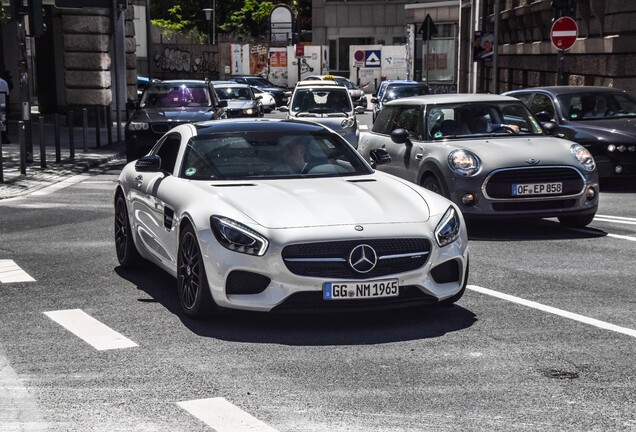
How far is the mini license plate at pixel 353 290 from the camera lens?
6.52 meters

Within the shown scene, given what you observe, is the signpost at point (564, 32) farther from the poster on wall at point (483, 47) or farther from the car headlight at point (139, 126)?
the poster on wall at point (483, 47)

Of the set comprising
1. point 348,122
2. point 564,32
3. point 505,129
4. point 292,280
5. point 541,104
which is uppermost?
point 564,32

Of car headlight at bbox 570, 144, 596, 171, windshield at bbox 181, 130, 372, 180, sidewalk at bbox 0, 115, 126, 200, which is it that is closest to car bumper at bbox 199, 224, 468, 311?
windshield at bbox 181, 130, 372, 180

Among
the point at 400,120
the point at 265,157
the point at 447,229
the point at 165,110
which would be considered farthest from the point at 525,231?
the point at 165,110

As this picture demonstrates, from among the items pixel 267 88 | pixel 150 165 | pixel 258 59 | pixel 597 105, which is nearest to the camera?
pixel 150 165

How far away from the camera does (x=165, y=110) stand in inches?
828

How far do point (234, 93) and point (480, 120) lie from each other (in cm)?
2246

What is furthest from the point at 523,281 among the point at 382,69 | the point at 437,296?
the point at 382,69

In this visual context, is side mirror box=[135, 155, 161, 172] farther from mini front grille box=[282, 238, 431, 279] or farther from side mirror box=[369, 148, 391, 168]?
mini front grille box=[282, 238, 431, 279]

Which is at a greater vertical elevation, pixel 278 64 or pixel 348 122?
pixel 278 64

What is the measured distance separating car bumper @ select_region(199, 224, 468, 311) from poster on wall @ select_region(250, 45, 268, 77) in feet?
215

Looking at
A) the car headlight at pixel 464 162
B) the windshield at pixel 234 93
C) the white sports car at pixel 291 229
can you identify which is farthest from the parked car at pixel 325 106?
the white sports car at pixel 291 229

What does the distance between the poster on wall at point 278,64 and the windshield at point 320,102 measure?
141 ft

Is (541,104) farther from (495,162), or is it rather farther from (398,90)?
(398,90)
